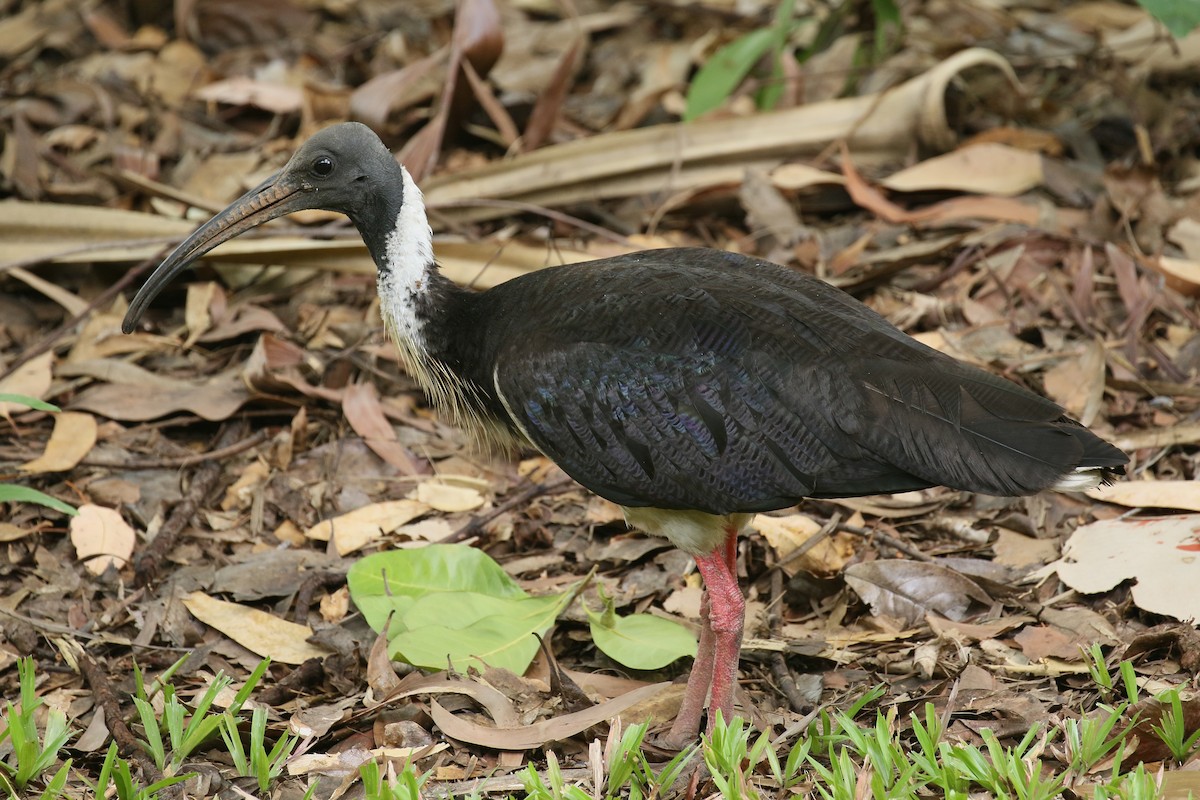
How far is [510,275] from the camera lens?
668cm

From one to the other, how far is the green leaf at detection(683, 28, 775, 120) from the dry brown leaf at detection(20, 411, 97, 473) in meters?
3.67

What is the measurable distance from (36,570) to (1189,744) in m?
4.37

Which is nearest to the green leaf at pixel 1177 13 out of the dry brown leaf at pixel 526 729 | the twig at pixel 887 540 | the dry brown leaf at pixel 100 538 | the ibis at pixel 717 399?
the ibis at pixel 717 399

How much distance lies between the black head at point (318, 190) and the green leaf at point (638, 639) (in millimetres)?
1772

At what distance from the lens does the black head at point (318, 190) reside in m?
5.10

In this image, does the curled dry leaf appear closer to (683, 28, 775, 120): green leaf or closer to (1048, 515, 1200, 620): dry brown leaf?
(1048, 515, 1200, 620): dry brown leaf

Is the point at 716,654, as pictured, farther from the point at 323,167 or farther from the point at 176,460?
the point at 176,460

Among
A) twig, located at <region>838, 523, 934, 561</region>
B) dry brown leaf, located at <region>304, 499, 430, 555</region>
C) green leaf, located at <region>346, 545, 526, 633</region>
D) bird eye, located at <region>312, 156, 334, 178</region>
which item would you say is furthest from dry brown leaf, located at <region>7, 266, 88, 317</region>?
twig, located at <region>838, 523, 934, 561</region>

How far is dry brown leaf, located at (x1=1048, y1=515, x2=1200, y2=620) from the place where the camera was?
4.72m

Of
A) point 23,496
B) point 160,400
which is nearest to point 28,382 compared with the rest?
point 160,400

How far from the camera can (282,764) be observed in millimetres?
4355

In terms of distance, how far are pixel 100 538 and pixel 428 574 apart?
145 cm

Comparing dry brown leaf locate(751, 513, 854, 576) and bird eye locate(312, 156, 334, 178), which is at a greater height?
bird eye locate(312, 156, 334, 178)

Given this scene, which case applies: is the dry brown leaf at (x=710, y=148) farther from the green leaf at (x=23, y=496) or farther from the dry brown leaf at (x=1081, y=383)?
the green leaf at (x=23, y=496)
